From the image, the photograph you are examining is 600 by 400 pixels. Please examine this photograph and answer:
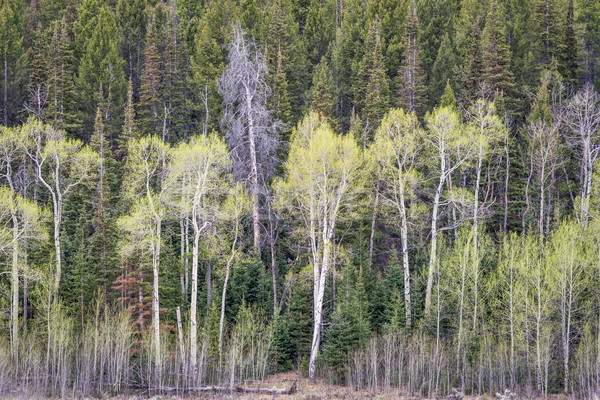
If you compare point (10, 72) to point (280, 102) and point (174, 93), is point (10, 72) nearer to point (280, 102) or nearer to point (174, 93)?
point (174, 93)

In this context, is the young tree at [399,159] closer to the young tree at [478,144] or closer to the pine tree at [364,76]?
the young tree at [478,144]

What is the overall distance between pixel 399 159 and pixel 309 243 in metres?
7.10

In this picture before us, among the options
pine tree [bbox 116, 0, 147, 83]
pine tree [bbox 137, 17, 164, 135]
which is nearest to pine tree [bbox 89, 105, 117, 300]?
pine tree [bbox 137, 17, 164, 135]

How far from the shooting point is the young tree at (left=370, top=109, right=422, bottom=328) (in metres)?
29.0

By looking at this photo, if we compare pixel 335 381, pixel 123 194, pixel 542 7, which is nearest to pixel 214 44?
pixel 123 194

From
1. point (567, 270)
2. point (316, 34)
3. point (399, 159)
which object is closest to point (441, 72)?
point (316, 34)

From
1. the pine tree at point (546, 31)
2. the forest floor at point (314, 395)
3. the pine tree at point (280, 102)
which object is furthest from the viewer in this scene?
the pine tree at point (546, 31)

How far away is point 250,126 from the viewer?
3356 cm

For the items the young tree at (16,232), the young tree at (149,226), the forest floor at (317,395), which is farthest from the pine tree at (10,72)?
the forest floor at (317,395)

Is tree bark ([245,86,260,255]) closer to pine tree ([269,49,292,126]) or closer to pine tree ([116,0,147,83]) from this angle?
pine tree ([269,49,292,126])

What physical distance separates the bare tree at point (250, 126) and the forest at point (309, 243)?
169 mm

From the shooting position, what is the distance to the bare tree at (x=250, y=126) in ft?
110

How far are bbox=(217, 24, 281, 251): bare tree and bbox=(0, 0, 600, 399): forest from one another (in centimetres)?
17

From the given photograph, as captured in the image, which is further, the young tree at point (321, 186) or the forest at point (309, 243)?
the young tree at point (321, 186)
